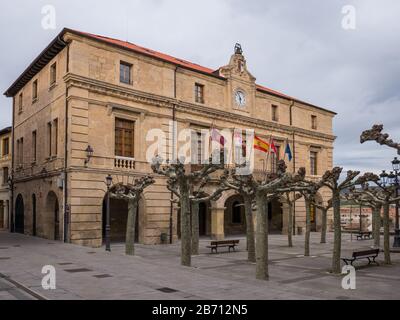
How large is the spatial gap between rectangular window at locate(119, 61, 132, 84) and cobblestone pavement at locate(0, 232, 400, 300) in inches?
403

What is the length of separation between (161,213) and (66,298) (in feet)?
54.8

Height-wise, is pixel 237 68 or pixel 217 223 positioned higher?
pixel 237 68

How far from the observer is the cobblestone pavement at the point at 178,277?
415 inches

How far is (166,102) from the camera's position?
26.9 m

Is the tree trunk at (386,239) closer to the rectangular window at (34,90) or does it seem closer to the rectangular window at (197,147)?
the rectangular window at (197,147)

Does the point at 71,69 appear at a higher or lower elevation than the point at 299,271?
higher

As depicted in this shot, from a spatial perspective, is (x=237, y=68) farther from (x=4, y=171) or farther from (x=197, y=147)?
(x=4, y=171)

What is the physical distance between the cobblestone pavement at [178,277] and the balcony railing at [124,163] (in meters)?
5.50

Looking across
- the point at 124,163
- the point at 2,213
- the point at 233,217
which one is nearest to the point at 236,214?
the point at 233,217

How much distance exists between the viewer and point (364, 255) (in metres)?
17.4

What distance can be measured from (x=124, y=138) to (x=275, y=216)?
840 inches

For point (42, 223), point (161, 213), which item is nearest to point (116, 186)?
point (161, 213)

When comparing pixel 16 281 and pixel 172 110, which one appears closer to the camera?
pixel 16 281
